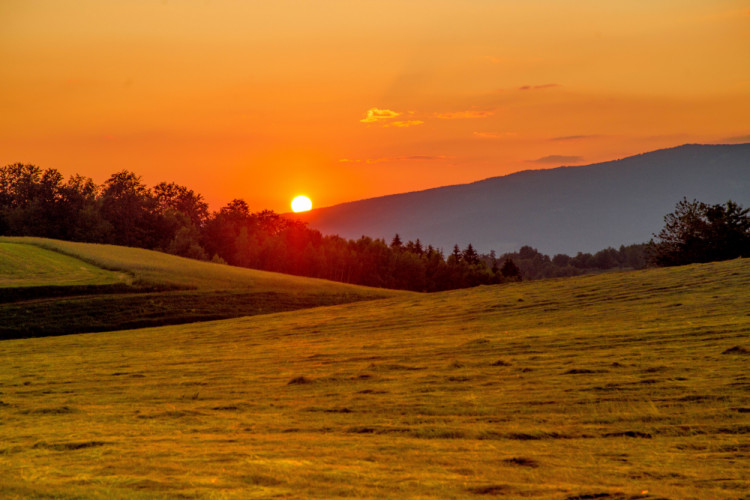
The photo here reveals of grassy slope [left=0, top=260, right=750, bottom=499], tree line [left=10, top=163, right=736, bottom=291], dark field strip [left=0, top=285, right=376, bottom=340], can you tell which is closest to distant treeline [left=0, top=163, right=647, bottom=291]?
tree line [left=10, top=163, right=736, bottom=291]

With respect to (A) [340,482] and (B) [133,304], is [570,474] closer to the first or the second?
(A) [340,482]

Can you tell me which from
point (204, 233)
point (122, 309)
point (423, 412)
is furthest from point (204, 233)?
point (423, 412)

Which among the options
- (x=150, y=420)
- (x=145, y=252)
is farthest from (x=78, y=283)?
(x=150, y=420)

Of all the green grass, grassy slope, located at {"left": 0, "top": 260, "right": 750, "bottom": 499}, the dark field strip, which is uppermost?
the green grass

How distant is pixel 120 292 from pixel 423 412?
4090cm

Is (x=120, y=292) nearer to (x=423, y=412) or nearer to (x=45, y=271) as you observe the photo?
(x=45, y=271)

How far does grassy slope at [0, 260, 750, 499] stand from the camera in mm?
7566

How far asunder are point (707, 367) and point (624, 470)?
19.4 feet

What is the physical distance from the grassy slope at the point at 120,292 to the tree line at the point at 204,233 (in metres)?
62.4

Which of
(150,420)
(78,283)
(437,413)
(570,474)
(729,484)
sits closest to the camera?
(729,484)

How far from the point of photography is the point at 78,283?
48250 millimetres

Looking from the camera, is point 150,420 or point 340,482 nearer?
point 340,482

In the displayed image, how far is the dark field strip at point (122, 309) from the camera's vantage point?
39.3m

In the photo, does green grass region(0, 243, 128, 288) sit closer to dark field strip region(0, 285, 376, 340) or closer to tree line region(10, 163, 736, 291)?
dark field strip region(0, 285, 376, 340)
